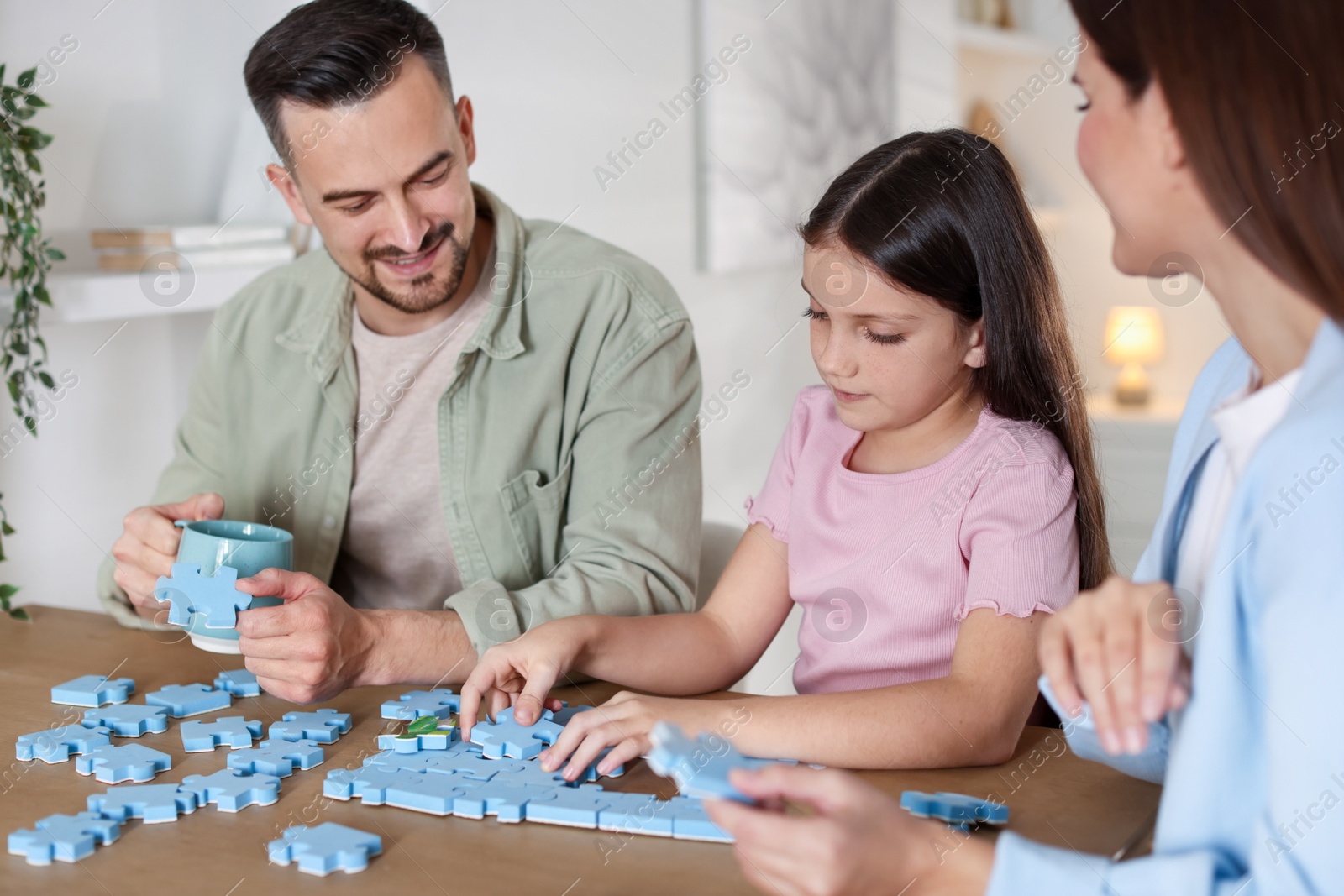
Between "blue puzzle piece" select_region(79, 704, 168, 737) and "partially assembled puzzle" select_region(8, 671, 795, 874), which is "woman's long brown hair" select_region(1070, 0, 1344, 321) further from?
"blue puzzle piece" select_region(79, 704, 168, 737)

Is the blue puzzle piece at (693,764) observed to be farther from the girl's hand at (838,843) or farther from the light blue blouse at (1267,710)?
the light blue blouse at (1267,710)

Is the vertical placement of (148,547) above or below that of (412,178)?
below

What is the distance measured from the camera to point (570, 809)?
3.50 feet

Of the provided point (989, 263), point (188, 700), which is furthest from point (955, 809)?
point (188, 700)

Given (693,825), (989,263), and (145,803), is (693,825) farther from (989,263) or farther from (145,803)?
(989,263)

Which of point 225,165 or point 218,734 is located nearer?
point 218,734

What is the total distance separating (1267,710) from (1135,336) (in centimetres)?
439

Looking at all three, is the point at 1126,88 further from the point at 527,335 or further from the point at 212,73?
the point at 212,73

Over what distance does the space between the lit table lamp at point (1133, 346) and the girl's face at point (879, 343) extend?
12.1 feet

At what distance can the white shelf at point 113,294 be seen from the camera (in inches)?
77.4

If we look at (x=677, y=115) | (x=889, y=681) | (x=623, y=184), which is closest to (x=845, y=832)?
(x=889, y=681)

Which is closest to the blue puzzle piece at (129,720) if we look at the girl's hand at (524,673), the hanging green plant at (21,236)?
the girl's hand at (524,673)

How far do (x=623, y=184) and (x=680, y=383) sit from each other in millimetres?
1639

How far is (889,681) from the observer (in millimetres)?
1462
